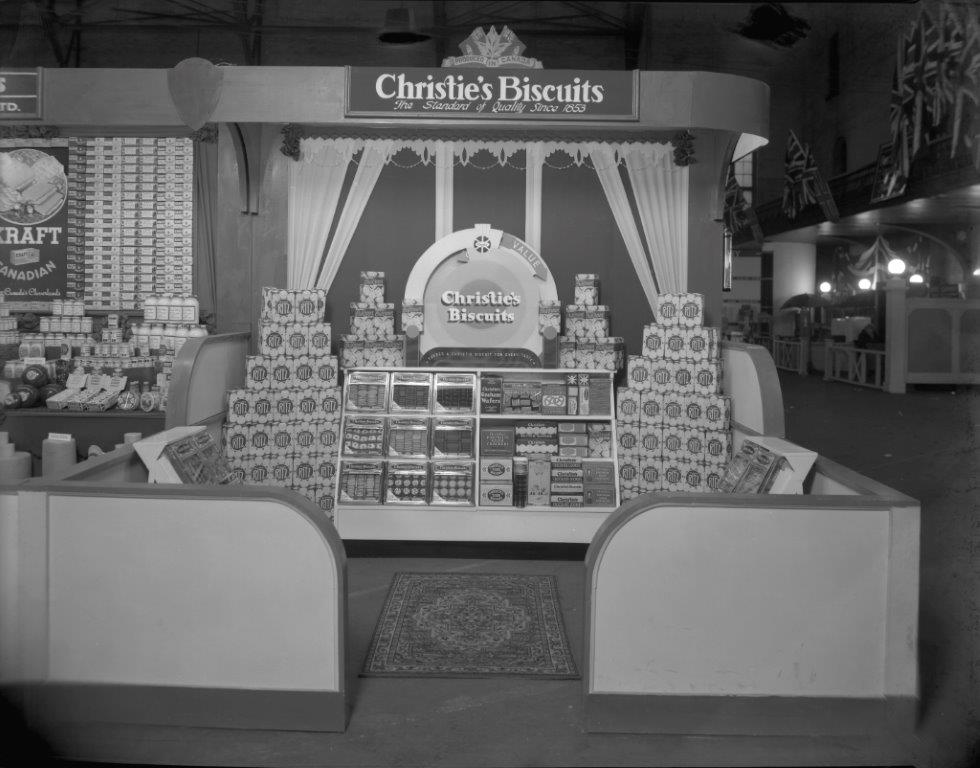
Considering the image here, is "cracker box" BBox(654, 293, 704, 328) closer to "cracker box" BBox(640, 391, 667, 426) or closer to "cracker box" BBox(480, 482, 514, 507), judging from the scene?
"cracker box" BBox(640, 391, 667, 426)

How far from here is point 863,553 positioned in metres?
3.44

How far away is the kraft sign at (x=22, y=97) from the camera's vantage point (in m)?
6.29

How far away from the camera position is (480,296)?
6.65 metres

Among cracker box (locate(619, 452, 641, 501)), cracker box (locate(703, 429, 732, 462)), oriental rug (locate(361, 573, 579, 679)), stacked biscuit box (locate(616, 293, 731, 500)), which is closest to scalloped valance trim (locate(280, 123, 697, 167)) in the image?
stacked biscuit box (locate(616, 293, 731, 500))

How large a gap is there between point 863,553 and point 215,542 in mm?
2345

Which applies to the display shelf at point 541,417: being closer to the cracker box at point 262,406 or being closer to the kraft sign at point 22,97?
the cracker box at point 262,406

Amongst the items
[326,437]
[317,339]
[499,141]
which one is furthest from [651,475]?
[499,141]

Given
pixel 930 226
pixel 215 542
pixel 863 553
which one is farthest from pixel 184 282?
pixel 930 226

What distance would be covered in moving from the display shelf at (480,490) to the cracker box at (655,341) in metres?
0.32

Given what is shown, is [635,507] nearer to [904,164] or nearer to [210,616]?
[210,616]

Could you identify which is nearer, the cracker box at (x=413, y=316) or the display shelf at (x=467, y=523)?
the display shelf at (x=467, y=523)

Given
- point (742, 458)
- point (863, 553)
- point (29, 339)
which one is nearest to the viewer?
point (863, 553)

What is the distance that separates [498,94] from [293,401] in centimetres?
240

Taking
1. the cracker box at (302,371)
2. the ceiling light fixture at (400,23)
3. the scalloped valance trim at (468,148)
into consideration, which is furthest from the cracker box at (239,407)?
the ceiling light fixture at (400,23)
